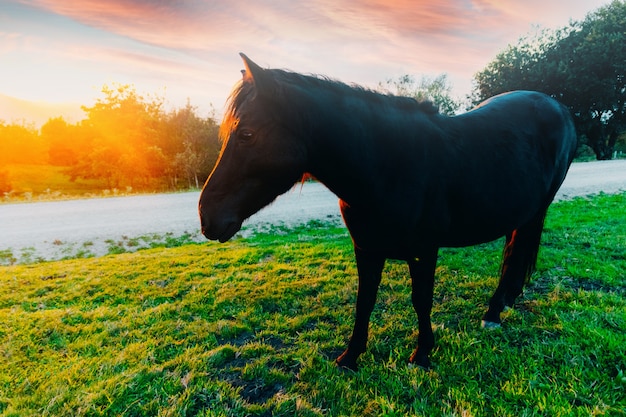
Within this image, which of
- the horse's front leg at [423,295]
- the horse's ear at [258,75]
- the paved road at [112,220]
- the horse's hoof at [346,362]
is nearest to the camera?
the horse's ear at [258,75]

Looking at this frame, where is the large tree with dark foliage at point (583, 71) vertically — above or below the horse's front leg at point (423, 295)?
above

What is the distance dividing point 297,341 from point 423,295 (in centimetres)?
139

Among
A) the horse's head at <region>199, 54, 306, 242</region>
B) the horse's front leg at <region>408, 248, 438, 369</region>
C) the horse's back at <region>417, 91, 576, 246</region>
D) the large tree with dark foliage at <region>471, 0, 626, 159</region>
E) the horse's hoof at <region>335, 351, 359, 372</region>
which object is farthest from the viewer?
the large tree with dark foliage at <region>471, 0, 626, 159</region>

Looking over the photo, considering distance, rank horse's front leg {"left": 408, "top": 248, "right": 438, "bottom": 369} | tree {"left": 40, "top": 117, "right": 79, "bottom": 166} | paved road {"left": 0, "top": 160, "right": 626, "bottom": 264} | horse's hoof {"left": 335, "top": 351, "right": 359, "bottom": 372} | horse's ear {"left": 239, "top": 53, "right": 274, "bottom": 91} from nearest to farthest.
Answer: horse's ear {"left": 239, "top": 53, "right": 274, "bottom": 91}, horse's front leg {"left": 408, "top": 248, "right": 438, "bottom": 369}, horse's hoof {"left": 335, "top": 351, "right": 359, "bottom": 372}, paved road {"left": 0, "top": 160, "right": 626, "bottom": 264}, tree {"left": 40, "top": 117, "right": 79, "bottom": 166}

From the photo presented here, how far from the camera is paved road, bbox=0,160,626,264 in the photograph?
7444 millimetres

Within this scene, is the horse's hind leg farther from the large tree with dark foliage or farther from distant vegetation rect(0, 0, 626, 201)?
the large tree with dark foliage

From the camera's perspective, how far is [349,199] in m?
2.41

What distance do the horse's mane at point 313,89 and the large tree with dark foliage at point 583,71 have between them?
103ft

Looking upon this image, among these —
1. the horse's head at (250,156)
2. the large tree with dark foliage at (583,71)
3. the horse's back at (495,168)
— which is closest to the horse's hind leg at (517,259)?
the horse's back at (495,168)

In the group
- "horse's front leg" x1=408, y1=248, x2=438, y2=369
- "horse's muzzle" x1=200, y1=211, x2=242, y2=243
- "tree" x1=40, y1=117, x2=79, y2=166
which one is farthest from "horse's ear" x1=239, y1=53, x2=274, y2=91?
"tree" x1=40, y1=117, x2=79, y2=166

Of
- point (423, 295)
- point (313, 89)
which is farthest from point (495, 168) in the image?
point (313, 89)

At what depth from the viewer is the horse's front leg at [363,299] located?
2834mm

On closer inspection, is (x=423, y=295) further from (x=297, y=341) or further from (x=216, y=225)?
(x=216, y=225)

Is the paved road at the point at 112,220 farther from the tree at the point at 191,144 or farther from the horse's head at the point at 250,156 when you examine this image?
the tree at the point at 191,144
